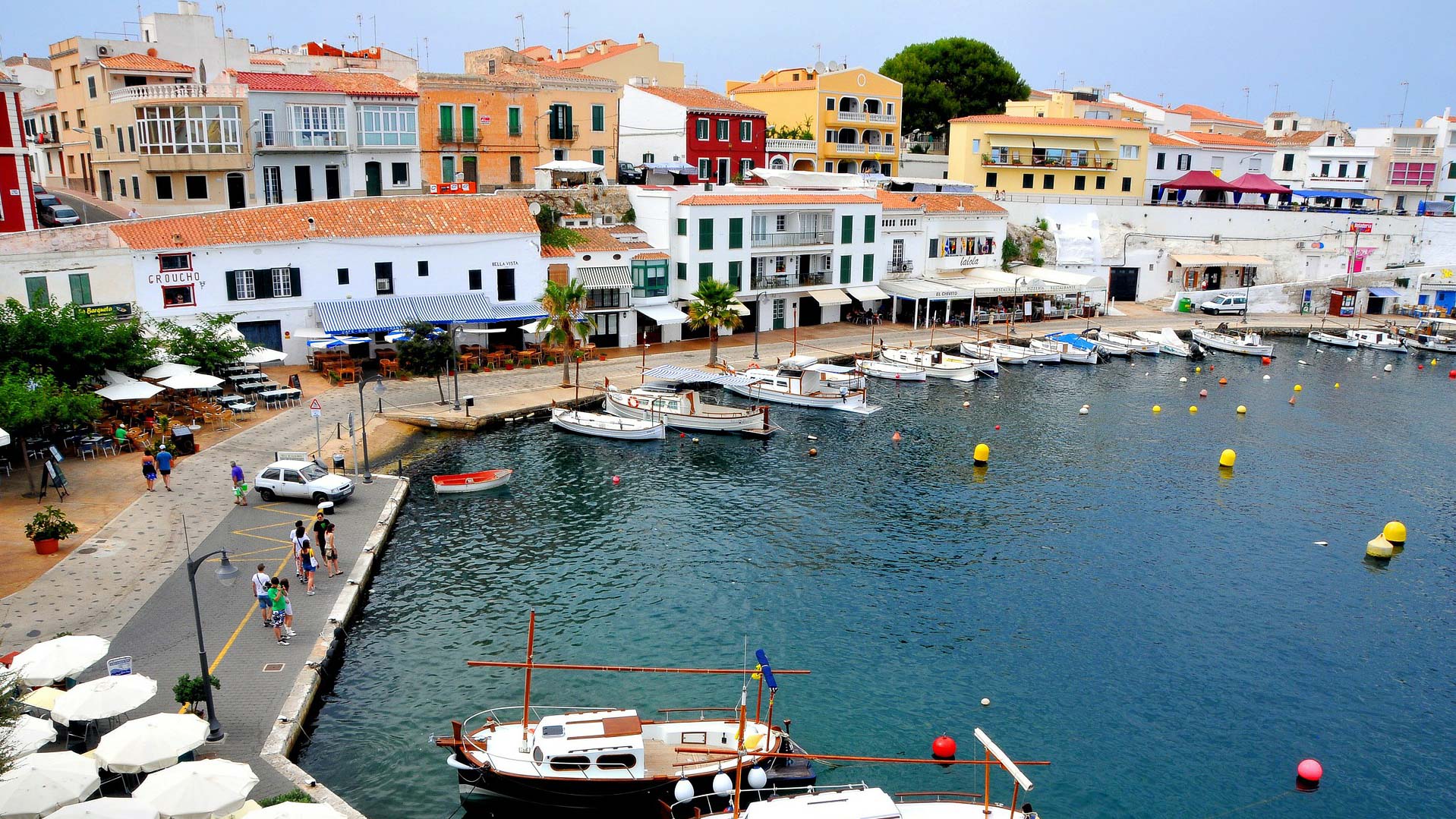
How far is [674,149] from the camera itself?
7288 centimetres

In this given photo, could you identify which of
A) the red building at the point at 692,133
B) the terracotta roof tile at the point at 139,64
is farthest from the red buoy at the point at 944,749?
the terracotta roof tile at the point at 139,64


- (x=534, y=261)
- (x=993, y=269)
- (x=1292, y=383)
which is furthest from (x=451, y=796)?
(x=993, y=269)

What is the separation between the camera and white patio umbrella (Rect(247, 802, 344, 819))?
688 inches

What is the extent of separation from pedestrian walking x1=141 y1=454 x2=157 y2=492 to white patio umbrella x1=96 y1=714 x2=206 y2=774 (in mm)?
17079

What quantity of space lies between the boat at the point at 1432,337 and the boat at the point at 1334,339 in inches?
127

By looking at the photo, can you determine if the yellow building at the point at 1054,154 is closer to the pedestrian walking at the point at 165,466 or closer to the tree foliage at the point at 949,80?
the tree foliage at the point at 949,80

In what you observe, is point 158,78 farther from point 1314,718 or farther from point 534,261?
point 1314,718

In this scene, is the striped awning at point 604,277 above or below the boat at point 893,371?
above

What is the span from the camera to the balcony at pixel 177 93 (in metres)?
54.5

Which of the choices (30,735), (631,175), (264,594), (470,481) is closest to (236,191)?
(631,175)

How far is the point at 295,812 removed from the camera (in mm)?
17547

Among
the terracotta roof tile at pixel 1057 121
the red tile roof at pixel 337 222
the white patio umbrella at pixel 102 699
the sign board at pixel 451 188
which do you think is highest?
Answer: the terracotta roof tile at pixel 1057 121

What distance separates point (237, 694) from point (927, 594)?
18152mm

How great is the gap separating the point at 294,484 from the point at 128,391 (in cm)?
1012
